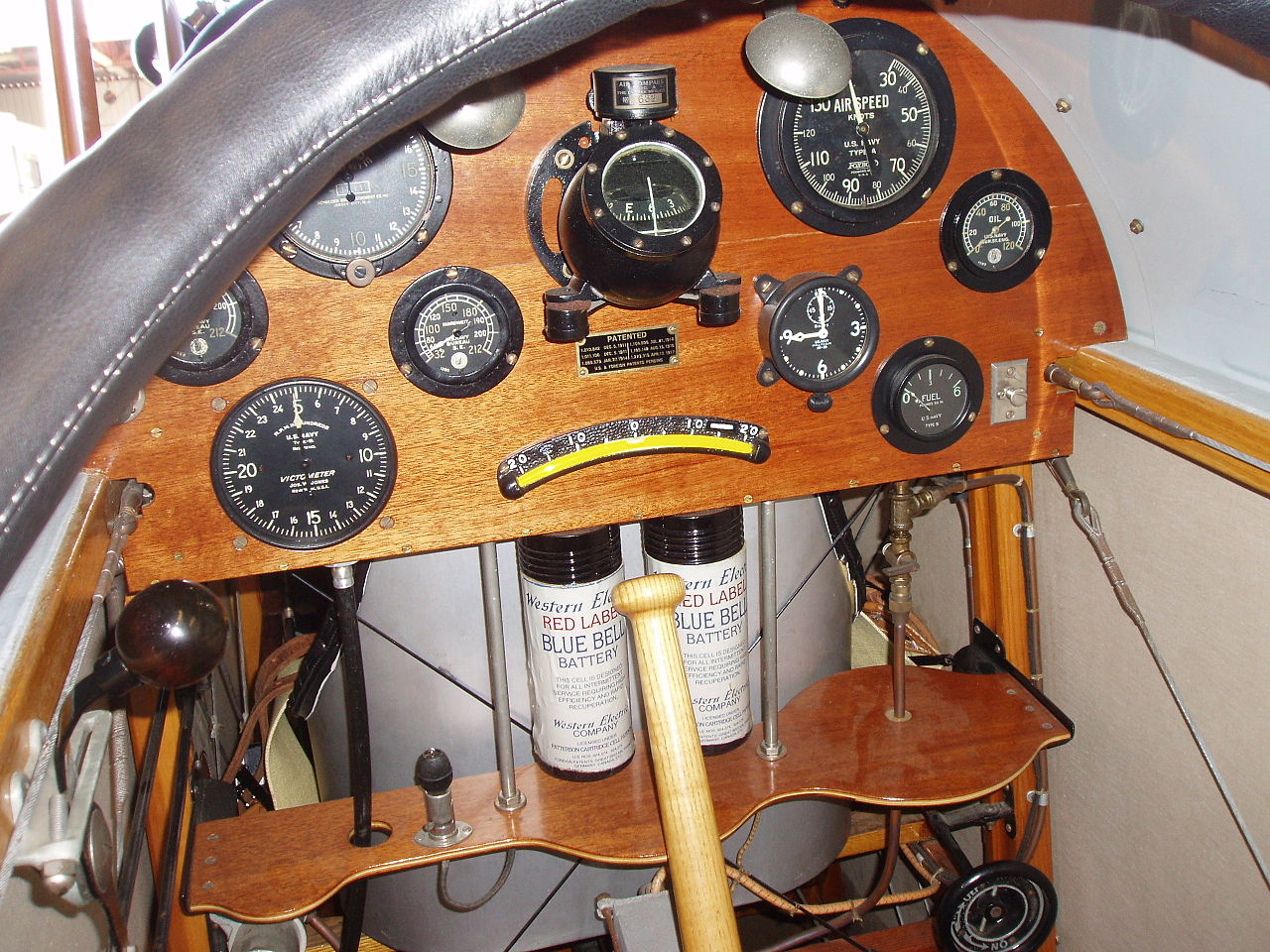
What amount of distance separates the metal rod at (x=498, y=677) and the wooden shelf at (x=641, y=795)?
0.10 feet

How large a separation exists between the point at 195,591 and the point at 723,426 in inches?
33.0

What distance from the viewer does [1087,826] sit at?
1.94 m

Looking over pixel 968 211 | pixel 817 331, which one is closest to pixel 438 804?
pixel 817 331

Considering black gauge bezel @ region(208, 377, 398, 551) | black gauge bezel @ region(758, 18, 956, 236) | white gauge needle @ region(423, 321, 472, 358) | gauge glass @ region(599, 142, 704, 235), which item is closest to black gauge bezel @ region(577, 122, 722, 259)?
gauge glass @ region(599, 142, 704, 235)

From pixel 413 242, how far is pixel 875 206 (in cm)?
71

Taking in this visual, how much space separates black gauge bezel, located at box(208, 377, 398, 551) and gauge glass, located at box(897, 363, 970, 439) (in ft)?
2.70

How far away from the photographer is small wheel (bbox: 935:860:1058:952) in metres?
1.76

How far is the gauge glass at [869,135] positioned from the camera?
5.05ft

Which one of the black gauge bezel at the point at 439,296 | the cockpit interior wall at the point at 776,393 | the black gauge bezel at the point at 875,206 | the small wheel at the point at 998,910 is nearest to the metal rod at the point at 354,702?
the cockpit interior wall at the point at 776,393

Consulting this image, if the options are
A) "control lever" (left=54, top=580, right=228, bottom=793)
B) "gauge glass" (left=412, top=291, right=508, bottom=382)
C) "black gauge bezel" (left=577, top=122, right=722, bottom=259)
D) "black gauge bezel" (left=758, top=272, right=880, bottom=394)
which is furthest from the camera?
"black gauge bezel" (left=758, top=272, right=880, bottom=394)

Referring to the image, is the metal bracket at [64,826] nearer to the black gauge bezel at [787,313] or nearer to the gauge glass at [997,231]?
the black gauge bezel at [787,313]

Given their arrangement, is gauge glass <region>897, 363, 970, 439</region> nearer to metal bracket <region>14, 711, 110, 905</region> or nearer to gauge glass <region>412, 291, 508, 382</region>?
gauge glass <region>412, 291, 508, 382</region>

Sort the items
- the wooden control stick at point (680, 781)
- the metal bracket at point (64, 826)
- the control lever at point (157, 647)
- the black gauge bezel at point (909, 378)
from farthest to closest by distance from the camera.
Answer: the black gauge bezel at point (909, 378) → the wooden control stick at point (680, 781) → the control lever at point (157, 647) → the metal bracket at point (64, 826)

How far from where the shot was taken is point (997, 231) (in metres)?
1.67
